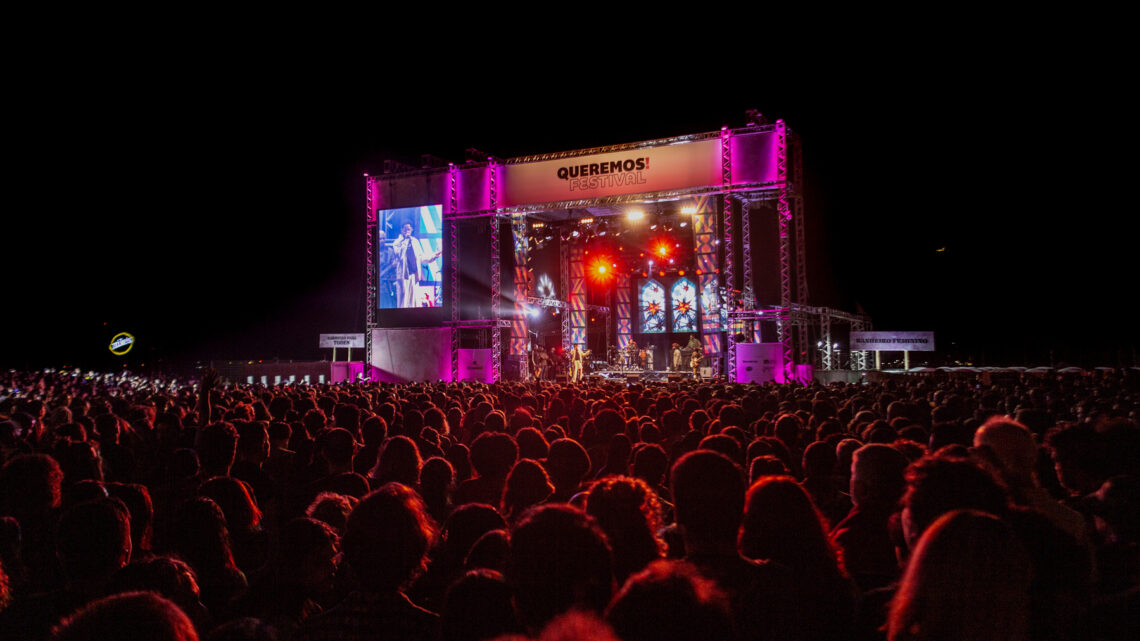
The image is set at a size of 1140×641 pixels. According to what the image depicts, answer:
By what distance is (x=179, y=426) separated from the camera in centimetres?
847

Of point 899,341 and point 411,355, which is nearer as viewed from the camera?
point 899,341

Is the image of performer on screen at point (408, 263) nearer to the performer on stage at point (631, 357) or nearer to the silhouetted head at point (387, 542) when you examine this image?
the performer on stage at point (631, 357)

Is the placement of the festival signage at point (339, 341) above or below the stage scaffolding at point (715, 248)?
below

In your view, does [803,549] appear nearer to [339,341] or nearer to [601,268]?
[339,341]

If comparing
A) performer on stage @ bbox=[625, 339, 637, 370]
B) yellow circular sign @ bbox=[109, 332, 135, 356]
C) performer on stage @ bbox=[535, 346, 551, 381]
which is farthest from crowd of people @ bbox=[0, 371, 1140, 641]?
performer on stage @ bbox=[625, 339, 637, 370]

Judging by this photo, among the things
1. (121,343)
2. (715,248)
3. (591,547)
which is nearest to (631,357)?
(715,248)

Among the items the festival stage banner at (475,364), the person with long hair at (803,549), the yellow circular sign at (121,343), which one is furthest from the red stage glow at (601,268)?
the person with long hair at (803,549)

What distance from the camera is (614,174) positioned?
25266 mm

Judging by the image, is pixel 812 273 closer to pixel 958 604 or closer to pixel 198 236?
pixel 198 236

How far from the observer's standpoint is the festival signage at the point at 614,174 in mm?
24266

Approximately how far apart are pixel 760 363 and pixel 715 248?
4.52 metres

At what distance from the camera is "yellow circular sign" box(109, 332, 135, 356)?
2642 cm

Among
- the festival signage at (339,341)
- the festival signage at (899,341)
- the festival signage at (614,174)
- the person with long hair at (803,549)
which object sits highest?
the festival signage at (614,174)

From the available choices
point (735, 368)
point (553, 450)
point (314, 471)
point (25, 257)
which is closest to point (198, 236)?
point (25, 257)
